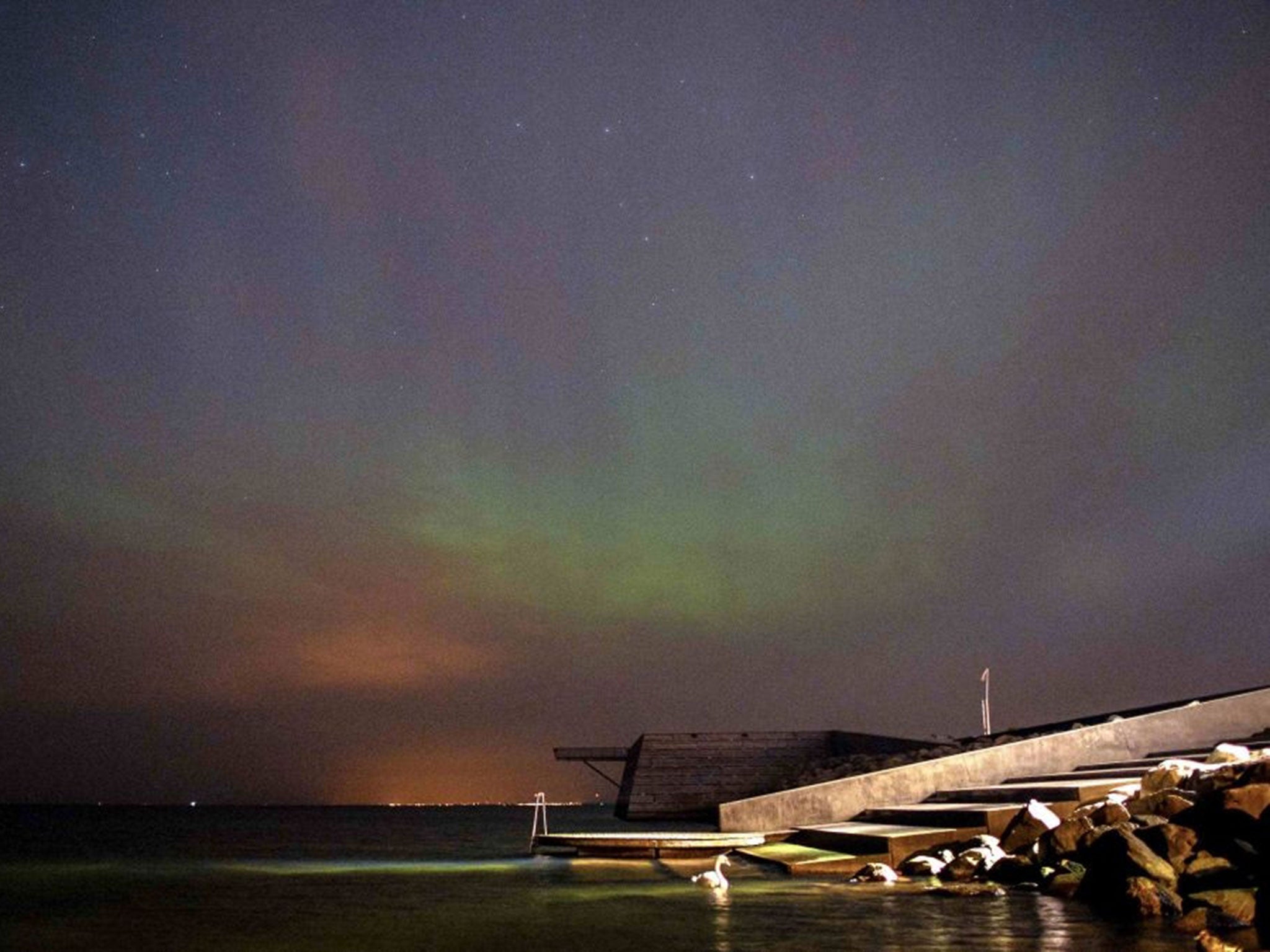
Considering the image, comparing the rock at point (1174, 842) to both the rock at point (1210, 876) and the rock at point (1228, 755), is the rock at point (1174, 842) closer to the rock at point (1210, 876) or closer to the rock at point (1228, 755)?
the rock at point (1210, 876)

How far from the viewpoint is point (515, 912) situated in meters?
12.8

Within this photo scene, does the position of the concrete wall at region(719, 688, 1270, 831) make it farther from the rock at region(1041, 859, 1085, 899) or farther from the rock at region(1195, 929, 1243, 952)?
→ the rock at region(1195, 929, 1243, 952)

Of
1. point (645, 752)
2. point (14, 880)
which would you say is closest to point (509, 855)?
point (14, 880)

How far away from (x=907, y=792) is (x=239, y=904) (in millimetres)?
10840

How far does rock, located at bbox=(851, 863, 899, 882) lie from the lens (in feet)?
44.2

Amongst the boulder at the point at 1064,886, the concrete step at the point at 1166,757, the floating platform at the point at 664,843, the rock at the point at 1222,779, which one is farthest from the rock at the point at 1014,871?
the floating platform at the point at 664,843

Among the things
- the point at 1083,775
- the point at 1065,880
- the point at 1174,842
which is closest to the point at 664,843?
the point at 1083,775

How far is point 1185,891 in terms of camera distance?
9977 mm

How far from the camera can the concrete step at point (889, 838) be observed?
14.5 meters

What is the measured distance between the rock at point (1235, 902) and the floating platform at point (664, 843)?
403 inches

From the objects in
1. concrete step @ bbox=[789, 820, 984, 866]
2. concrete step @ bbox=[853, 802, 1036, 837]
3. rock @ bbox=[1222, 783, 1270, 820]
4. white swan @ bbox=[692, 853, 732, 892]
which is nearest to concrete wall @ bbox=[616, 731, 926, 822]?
concrete step @ bbox=[853, 802, 1036, 837]

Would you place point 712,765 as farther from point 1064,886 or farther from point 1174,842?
point 1174,842

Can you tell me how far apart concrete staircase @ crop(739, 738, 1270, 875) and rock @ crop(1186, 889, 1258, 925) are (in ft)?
14.9

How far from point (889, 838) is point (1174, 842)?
Answer: 4.61 meters
